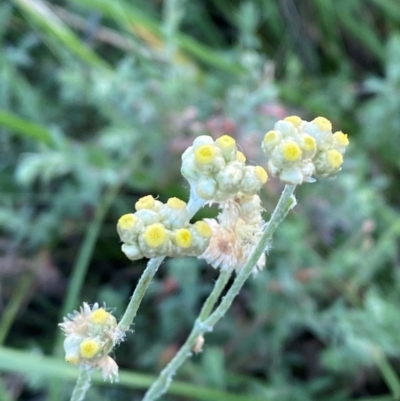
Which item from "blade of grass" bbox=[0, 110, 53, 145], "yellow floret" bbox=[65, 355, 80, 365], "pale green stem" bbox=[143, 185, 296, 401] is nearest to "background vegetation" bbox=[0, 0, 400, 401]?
"blade of grass" bbox=[0, 110, 53, 145]

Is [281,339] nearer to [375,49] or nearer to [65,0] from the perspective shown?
[375,49]

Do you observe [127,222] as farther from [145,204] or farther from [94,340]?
[94,340]

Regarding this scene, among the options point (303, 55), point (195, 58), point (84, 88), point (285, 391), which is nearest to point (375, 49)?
point (303, 55)

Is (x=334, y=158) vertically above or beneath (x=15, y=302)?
beneath

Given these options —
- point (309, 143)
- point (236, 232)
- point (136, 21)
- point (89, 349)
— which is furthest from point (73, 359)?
point (136, 21)

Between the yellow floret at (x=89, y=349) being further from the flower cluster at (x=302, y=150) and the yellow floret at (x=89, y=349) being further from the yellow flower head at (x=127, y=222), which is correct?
the flower cluster at (x=302, y=150)

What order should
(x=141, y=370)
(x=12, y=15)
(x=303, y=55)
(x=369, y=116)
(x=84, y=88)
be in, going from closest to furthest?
(x=141, y=370), (x=84, y=88), (x=369, y=116), (x=12, y=15), (x=303, y=55)

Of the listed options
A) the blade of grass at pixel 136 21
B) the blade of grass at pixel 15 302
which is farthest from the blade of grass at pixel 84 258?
the blade of grass at pixel 136 21
